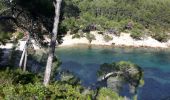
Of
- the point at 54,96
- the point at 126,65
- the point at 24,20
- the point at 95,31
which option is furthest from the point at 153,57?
the point at 54,96

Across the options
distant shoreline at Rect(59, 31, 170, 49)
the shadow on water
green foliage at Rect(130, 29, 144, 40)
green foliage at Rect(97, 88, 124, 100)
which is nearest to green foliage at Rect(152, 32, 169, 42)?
distant shoreline at Rect(59, 31, 170, 49)

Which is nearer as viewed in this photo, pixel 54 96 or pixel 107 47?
pixel 54 96

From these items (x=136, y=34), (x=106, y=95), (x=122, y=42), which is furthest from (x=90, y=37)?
(x=106, y=95)

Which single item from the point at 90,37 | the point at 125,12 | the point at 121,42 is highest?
the point at 125,12

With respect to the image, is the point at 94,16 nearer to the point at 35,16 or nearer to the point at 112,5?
the point at 112,5

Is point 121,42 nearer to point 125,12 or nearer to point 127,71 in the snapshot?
point 125,12

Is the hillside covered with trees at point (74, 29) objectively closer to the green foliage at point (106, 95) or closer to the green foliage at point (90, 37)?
the green foliage at point (106, 95)

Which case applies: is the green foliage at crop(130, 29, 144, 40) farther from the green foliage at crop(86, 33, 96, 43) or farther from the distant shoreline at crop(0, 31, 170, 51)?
the green foliage at crop(86, 33, 96, 43)

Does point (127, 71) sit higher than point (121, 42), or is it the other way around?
point (121, 42)
